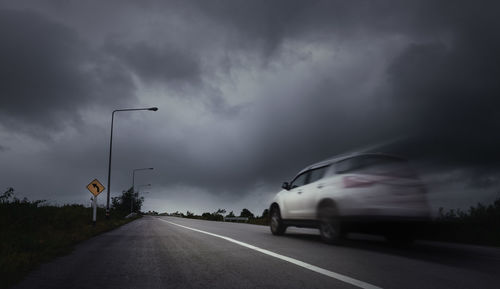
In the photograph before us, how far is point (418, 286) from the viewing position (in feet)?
13.5

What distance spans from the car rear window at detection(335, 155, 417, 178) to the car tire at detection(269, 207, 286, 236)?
330cm

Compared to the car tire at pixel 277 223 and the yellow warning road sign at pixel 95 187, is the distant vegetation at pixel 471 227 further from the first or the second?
the yellow warning road sign at pixel 95 187

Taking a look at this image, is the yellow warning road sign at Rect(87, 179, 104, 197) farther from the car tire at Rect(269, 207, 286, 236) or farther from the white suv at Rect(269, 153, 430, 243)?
the white suv at Rect(269, 153, 430, 243)

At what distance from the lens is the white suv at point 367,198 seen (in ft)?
23.4

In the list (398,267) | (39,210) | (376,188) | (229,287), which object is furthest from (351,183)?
(39,210)

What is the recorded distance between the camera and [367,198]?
7.15 m

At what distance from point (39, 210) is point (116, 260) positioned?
1642cm

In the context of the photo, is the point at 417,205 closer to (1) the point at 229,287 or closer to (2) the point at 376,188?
(2) the point at 376,188

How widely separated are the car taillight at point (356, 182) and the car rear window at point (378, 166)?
0.18 metres

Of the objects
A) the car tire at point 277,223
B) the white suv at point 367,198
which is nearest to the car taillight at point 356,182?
the white suv at point 367,198

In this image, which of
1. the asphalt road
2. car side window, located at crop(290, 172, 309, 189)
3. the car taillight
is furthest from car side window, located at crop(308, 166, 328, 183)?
the asphalt road

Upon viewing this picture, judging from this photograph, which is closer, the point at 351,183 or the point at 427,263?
the point at 427,263

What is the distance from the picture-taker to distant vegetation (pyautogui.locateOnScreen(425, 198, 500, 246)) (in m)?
9.48

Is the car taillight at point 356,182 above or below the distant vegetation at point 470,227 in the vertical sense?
above
